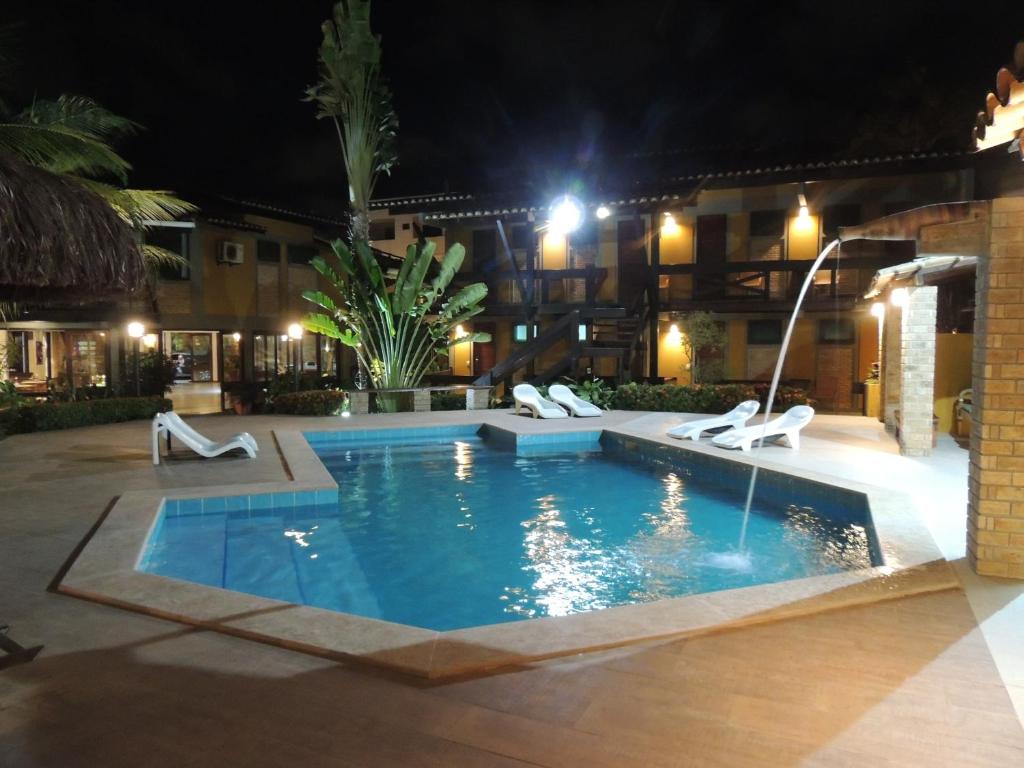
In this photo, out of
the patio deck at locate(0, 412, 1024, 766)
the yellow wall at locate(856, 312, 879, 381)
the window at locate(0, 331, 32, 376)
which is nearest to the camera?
the patio deck at locate(0, 412, 1024, 766)

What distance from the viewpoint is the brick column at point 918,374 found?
414 inches

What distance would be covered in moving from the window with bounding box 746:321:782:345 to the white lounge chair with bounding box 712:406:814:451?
33.2 ft

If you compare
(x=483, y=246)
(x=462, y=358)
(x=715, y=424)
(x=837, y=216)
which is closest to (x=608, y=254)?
(x=483, y=246)

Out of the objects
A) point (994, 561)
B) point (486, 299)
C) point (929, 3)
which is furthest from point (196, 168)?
point (994, 561)

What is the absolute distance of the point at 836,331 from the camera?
2084cm

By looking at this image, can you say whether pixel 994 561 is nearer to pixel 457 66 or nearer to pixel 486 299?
pixel 486 299

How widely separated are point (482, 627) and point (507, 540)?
3332 millimetres

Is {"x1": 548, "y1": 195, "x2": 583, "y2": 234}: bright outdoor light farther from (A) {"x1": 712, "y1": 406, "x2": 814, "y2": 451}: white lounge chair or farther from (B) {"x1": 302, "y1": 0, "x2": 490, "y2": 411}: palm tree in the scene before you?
(A) {"x1": 712, "y1": 406, "x2": 814, "y2": 451}: white lounge chair

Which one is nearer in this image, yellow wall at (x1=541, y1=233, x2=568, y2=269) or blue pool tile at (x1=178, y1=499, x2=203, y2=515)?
blue pool tile at (x1=178, y1=499, x2=203, y2=515)

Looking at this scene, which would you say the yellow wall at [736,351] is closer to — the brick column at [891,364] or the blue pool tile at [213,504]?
the brick column at [891,364]

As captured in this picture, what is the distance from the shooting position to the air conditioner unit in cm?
2188

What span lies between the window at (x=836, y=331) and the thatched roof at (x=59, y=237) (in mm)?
19286

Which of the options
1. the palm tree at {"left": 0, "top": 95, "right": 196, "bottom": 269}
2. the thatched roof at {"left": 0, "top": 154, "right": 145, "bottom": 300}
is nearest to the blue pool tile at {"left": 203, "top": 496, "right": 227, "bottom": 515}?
the thatched roof at {"left": 0, "top": 154, "right": 145, "bottom": 300}

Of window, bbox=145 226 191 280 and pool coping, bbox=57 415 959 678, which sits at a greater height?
window, bbox=145 226 191 280
